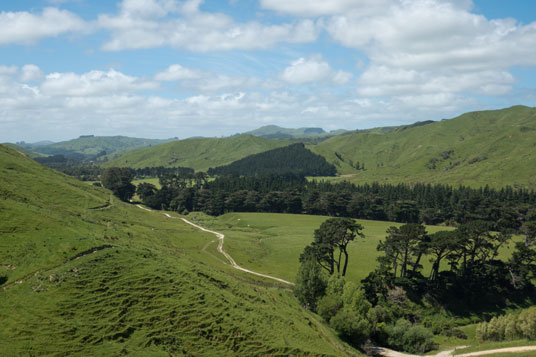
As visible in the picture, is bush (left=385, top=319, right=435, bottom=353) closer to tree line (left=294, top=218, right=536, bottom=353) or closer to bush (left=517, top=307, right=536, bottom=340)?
tree line (left=294, top=218, right=536, bottom=353)

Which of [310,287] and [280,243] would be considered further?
[280,243]

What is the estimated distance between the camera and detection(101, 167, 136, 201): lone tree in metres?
178

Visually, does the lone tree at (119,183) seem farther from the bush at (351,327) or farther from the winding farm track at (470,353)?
the winding farm track at (470,353)

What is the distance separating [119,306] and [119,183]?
158 m

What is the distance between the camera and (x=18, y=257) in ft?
123

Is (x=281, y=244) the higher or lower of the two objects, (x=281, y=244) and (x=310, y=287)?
the lower

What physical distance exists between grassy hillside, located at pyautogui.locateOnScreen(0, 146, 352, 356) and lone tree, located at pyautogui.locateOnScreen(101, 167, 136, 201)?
136319mm

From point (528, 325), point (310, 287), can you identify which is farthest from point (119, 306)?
point (528, 325)

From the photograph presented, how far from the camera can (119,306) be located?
109ft

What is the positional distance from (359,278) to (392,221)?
94.6 metres

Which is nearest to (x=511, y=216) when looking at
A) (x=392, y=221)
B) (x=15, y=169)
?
(x=392, y=221)

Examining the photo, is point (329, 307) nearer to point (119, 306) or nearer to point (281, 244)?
point (119, 306)

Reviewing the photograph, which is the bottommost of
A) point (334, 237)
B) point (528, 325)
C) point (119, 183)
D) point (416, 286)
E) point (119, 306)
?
point (416, 286)

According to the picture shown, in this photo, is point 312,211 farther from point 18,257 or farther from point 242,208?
point 18,257
